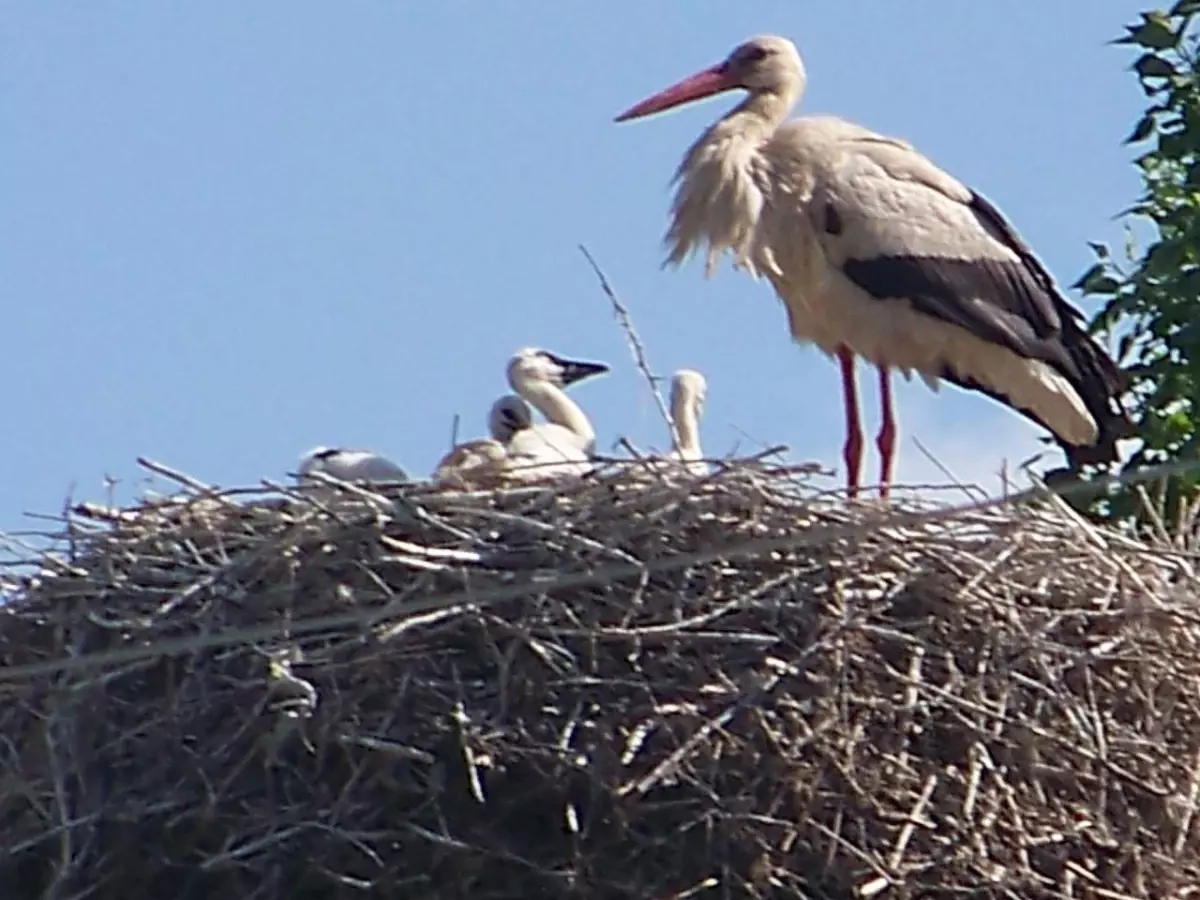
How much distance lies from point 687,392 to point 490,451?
2.80 feet

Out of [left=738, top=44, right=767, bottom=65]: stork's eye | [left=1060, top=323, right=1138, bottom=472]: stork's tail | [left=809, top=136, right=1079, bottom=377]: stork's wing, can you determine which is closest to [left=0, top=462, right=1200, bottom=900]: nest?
[left=1060, top=323, right=1138, bottom=472]: stork's tail

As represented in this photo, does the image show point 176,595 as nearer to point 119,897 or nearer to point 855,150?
point 119,897

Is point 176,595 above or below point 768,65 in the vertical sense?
below

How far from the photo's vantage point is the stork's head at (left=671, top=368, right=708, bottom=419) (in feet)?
25.4

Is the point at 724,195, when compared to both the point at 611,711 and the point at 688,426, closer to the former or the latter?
the point at 688,426

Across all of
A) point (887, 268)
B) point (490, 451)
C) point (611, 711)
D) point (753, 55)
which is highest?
point (753, 55)

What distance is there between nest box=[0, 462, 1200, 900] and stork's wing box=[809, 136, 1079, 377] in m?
2.13

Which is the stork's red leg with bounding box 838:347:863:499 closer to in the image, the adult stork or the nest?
the adult stork

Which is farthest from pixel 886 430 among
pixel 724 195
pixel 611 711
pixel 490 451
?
pixel 611 711

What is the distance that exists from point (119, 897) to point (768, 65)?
Answer: 336 centimetres

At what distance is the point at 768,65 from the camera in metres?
8.52

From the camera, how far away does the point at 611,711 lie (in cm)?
578

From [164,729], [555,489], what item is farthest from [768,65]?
[164,729]

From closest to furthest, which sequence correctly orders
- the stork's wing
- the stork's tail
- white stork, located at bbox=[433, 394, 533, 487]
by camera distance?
1. white stork, located at bbox=[433, 394, 533, 487]
2. the stork's tail
3. the stork's wing
